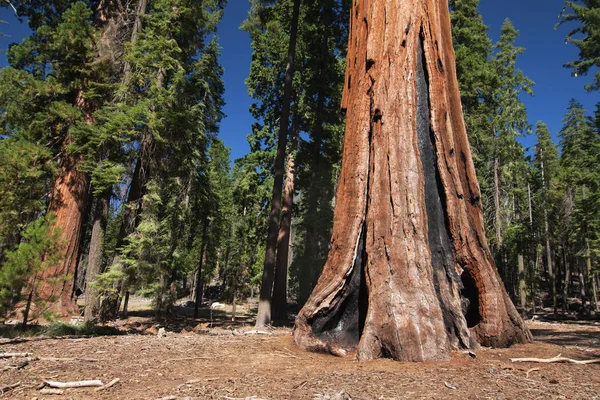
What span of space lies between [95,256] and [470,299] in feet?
30.1

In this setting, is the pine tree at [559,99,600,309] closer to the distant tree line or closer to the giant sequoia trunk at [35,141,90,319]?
the distant tree line

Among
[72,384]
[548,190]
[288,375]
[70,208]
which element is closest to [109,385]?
[72,384]

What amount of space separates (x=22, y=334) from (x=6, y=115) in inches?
308

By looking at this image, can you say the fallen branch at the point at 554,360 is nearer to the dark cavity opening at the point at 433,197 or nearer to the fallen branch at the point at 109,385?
the dark cavity opening at the point at 433,197

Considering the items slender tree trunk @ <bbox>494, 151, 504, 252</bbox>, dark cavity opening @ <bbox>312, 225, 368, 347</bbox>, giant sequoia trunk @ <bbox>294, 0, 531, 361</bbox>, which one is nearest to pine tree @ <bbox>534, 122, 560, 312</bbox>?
slender tree trunk @ <bbox>494, 151, 504, 252</bbox>

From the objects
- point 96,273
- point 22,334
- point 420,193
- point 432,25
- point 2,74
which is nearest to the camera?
point 420,193

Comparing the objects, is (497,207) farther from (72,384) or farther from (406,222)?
(72,384)

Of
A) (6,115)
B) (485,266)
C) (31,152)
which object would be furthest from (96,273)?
(485,266)

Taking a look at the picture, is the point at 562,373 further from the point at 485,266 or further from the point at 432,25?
the point at 432,25

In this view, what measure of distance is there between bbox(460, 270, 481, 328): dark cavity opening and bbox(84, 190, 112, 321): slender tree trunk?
8.41 meters

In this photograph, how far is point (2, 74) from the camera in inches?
406

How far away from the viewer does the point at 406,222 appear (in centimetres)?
473

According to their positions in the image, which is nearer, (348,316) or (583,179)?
(348,316)

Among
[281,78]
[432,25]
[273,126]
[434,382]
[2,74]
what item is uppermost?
[281,78]
